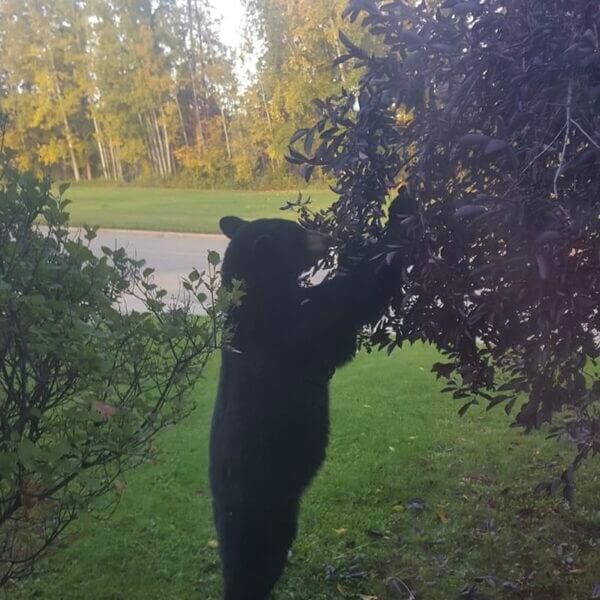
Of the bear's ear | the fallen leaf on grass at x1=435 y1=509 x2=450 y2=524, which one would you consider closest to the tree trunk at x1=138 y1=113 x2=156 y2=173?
the bear's ear

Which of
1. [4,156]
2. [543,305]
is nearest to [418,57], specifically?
[543,305]

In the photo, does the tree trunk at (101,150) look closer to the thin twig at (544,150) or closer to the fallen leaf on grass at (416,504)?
the fallen leaf on grass at (416,504)

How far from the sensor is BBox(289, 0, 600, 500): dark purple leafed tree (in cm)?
178

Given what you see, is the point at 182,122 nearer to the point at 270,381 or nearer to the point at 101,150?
the point at 101,150

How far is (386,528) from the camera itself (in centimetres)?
401

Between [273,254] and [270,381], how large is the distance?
0.62m

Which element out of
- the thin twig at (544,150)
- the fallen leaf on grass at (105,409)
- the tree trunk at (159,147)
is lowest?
the fallen leaf on grass at (105,409)

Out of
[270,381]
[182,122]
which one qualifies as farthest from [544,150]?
[182,122]

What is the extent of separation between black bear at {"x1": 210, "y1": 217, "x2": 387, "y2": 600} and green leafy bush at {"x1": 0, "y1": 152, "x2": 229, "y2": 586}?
88cm

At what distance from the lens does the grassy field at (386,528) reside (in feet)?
11.5

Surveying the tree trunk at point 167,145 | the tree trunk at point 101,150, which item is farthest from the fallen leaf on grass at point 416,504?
the tree trunk at point 101,150

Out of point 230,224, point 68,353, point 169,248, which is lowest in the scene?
point 169,248

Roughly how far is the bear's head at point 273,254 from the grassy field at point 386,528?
1521 mm

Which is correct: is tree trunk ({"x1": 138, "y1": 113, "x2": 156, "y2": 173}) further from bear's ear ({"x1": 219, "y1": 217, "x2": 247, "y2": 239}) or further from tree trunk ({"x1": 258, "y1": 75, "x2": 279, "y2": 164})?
bear's ear ({"x1": 219, "y1": 217, "x2": 247, "y2": 239})
